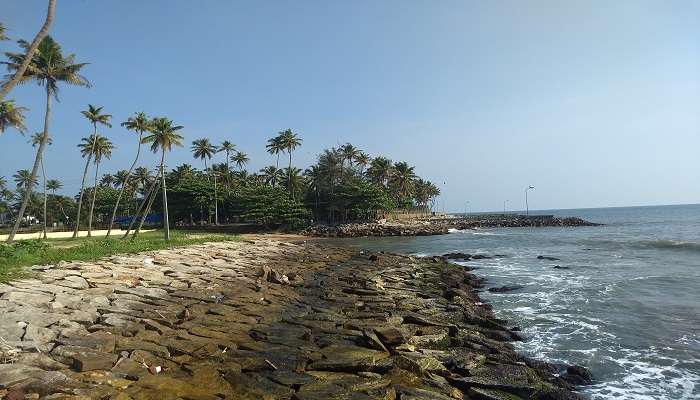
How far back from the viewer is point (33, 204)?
85.3m

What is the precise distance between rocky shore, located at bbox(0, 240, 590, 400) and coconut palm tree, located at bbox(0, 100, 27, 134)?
21.6m

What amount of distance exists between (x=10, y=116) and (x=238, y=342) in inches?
1244

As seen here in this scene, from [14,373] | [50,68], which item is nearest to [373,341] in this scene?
[14,373]

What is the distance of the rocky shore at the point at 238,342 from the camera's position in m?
7.22

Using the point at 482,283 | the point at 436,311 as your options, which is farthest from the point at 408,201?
the point at 436,311

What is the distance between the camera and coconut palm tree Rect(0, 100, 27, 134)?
31.1m

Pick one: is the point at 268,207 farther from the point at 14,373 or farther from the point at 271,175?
the point at 14,373

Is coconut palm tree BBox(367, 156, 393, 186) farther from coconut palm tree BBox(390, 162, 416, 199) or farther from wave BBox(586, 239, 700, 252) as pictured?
wave BBox(586, 239, 700, 252)

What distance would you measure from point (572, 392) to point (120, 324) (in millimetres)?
9684

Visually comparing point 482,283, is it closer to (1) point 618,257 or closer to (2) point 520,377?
(2) point 520,377

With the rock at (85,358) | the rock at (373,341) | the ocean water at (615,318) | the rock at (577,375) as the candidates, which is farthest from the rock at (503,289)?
the rock at (85,358)

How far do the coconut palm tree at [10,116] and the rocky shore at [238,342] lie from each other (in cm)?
2158

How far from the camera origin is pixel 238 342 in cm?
977

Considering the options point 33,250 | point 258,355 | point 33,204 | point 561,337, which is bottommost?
point 561,337
